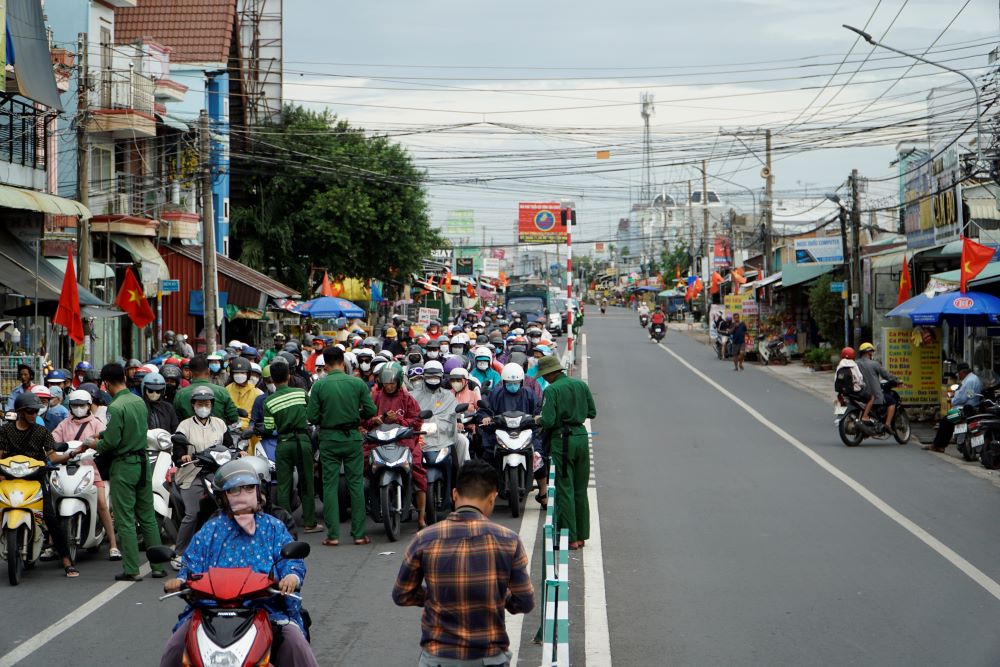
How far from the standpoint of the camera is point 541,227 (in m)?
96.7

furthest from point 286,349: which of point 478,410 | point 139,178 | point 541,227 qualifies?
point 541,227

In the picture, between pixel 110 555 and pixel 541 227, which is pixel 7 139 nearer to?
pixel 110 555

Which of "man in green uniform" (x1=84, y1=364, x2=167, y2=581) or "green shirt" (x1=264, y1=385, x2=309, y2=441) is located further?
"green shirt" (x1=264, y1=385, x2=309, y2=441)

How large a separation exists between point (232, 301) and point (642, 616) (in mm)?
27275

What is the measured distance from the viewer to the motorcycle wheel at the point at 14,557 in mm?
10367

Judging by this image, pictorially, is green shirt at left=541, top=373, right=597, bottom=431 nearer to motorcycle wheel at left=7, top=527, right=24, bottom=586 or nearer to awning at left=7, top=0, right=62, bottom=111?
motorcycle wheel at left=7, top=527, right=24, bottom=586

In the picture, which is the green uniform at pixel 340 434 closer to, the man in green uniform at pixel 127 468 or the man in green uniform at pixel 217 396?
the man in green uniform at pixel 217 396

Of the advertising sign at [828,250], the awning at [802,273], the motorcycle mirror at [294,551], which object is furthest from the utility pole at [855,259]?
the motorcycle mirror at [294,551]

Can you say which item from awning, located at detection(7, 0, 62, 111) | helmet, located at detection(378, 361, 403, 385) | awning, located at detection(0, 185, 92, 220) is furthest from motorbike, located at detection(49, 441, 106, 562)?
awning, located at detection(7, 0, 62, 111)

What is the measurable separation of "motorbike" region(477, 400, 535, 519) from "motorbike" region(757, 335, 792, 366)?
3338 cm

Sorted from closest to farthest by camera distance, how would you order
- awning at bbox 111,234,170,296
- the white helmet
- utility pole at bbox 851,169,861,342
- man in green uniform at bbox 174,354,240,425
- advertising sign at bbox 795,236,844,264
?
man in green uniform at bbox 174,354,240,425, the white helmet, awning at bbox 111,234,170,296, utility pole at bbox 851,169,861,342, advertising sign at bbox 795,236,844,264

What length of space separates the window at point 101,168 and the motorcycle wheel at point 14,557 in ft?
68.3

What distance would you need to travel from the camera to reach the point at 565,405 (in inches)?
456

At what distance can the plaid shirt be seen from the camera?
5281 mm
